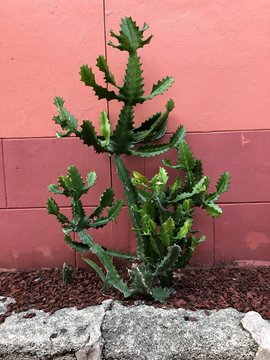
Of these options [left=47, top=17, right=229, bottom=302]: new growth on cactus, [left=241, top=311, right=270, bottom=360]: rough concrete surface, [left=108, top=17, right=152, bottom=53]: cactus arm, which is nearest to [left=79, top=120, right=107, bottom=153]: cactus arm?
[left=47, top=17, right=229, bottom=302]: new growth on cactus

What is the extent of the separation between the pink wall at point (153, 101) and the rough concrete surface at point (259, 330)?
668 millimetres

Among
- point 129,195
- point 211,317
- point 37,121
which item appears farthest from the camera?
point 37,121

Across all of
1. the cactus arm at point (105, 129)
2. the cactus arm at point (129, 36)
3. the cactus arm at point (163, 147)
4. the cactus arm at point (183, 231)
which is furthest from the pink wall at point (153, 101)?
the cactus arm at point (183, 231)

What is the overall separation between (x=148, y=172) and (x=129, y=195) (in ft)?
0.83

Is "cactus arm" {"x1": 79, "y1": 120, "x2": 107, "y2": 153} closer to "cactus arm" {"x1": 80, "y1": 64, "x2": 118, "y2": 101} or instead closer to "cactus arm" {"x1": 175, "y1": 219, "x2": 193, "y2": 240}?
"cactus arm" {"x1": 80, "y1": 64, "x2": 118, "y2": 101}

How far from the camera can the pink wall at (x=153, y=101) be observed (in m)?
2.41

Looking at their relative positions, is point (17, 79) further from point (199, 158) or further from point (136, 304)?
point (136, 304)

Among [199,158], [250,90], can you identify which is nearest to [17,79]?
Result: [199,158]

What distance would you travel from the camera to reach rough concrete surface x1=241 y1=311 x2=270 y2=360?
1.78 meters

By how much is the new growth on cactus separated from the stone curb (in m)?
0.20

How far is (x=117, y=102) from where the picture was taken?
2.47 m

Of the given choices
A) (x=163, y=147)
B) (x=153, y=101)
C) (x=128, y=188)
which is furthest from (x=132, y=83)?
(x=128, y=188)

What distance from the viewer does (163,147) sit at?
233 cm

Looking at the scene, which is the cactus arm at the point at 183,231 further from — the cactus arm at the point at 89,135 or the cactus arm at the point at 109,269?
the cactus arm at the point at 89,135
